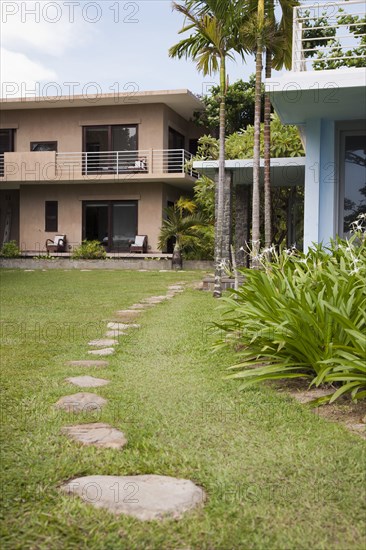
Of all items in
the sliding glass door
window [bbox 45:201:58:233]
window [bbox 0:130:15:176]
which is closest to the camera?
the sliding glass door

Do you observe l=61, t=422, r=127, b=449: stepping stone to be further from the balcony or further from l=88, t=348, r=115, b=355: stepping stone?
the balcony

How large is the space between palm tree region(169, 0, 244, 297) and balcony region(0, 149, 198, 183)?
959 centimetres

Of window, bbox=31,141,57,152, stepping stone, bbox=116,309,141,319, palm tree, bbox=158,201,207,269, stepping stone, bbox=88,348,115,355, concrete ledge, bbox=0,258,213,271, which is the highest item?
window, bbox=31,141,57,152

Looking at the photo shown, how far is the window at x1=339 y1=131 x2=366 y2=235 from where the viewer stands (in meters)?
8.51

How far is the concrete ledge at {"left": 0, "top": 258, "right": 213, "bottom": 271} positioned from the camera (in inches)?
→ 771

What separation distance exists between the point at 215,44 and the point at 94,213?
1265 cm

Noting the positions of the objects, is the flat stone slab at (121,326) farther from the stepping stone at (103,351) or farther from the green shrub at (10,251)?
the green shrub at (10,251)

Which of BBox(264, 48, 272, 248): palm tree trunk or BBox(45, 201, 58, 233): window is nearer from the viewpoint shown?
BBox(264, 48, 272, 248): palm tree trunk

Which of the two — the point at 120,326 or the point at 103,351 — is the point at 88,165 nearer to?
the point at 120,326

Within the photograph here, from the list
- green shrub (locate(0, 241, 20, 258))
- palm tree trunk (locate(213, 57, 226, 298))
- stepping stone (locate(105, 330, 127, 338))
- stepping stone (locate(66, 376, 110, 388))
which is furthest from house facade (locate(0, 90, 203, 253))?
stepping stone (locate(66, 376, 110, 388))

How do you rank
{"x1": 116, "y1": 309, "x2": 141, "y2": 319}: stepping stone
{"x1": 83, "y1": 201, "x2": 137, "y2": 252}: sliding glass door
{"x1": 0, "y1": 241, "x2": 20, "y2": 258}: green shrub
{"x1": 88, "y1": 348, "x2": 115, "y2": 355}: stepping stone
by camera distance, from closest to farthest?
{"x1": 88, "y1": 348, "x2": 115, "y2": 355}: stepping stone → {"x1": 116, "y1": 309, "x2": 141, "y2": 319}: stepping stone → {"x1": 0, "y1": 241, "x2": 20, "y2": 258}: green shrub → {"x1": 83, "y1": 201, "x2": 137, "y2": 252}: sliding glass door

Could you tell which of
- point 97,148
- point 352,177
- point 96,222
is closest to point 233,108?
point 97,148

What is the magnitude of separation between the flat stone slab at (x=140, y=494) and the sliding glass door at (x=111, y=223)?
19.2 metres

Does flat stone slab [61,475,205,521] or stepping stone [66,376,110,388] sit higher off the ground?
stepping stone [66,376,110,388]
